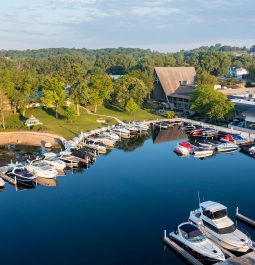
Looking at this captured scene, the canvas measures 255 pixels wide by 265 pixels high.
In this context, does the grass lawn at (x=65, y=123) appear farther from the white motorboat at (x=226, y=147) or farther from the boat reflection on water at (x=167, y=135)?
the white motorboat at (x=226, y=147)

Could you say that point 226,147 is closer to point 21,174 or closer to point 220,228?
point 220,228

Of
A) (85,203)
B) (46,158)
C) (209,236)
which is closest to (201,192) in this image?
(209,236)

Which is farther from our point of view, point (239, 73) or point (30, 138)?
point (239, 73)

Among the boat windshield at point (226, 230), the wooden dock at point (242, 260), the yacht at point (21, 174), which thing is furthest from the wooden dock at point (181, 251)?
the yacht at point (21, 174)

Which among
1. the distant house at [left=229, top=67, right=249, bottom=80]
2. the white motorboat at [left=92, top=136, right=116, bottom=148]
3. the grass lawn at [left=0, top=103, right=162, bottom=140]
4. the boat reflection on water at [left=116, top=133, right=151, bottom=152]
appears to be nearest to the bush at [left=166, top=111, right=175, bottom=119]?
the grass lawn at [left=0, top=103, right=162, bottom=140]

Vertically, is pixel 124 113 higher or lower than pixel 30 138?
higher

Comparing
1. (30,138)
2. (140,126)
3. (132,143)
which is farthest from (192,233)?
(140,126)

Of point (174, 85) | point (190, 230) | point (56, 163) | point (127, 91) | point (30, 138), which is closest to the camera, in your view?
point (190, 230)
